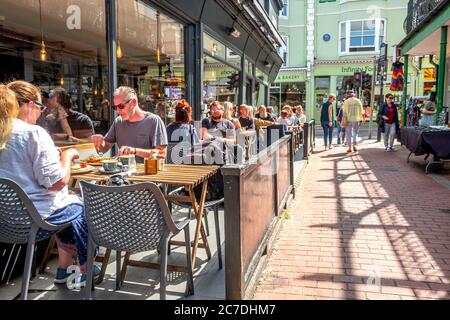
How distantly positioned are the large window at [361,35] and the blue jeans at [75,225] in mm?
25225

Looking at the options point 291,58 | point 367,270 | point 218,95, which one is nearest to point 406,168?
point 218,95

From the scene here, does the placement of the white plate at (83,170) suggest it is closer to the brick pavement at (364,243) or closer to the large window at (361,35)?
the brick pavement at (364,243)

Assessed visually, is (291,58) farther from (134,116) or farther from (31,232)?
(31,232)

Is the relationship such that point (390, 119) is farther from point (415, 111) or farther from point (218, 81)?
point (415, 111)

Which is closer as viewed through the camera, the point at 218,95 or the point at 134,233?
the point at 134,233

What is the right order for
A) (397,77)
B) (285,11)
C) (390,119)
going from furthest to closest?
(285,11) < (397,77) < (390,119)

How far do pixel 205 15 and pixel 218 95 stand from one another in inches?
135

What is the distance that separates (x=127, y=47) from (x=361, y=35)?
2126 cm

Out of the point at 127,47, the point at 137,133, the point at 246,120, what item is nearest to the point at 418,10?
the point at 246,120

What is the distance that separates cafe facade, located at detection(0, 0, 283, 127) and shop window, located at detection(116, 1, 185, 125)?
19 mm

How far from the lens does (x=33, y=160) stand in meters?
2.71

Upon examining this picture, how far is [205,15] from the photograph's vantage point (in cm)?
764

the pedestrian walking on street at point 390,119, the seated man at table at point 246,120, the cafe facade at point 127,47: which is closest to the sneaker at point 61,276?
the cafe facade at point 127,47

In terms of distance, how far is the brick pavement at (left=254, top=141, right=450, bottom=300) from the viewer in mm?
3320
